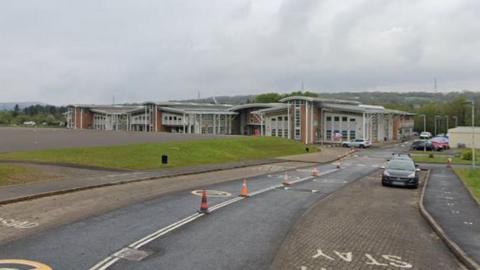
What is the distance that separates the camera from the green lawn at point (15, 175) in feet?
68.0

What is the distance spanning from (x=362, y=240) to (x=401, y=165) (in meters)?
17.0

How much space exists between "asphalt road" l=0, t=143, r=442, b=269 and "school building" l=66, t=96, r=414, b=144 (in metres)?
71.3

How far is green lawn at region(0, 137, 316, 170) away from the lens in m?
31.7

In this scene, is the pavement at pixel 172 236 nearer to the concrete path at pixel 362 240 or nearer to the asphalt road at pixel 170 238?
the asphalt road at pixel 170 238

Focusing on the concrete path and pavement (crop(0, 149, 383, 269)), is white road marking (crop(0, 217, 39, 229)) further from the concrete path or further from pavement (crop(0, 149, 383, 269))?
the concrete path

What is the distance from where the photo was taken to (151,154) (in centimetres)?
3756

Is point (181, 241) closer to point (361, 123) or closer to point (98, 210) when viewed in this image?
point (98, 210)

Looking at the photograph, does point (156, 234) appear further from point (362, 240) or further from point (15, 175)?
point (15, 175)

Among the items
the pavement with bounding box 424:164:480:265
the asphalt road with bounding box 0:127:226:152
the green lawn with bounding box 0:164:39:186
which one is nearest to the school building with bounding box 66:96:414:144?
the asphalt road with bounding box 0:127:226:152

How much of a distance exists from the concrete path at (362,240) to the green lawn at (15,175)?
43.8ft

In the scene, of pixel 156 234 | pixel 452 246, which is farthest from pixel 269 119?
pixel 452 246

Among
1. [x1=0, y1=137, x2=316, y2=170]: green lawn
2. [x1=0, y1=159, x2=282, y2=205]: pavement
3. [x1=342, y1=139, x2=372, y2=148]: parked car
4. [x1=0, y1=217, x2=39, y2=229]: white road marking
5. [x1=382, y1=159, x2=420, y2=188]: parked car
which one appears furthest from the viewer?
[x1=342, y1=139, x2=372, y2=148]: parked car

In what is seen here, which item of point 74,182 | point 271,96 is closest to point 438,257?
point 74,182

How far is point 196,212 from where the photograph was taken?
15492 mm
